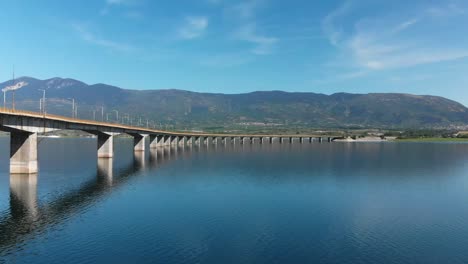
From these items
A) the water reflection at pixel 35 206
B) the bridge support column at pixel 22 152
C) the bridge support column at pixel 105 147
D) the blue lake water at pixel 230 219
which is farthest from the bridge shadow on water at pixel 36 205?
the bridge support column at pixel 105 147

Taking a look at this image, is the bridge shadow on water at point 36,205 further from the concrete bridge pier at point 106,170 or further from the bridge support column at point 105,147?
the bridge support column at point 105,147

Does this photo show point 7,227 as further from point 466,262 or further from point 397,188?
point 397,188

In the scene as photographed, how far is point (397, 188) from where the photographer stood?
71750mm

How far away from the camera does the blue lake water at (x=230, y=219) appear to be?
34344 mm

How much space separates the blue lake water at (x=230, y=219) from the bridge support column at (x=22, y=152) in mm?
3036

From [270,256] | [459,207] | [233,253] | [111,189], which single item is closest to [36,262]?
[233,253]

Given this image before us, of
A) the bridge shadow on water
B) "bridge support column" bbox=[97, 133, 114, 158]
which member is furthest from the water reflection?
"bridge support column" bbox=[97, 133, 114, 158]

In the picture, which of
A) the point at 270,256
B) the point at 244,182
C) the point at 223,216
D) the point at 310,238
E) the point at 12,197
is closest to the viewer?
the point at 270,256

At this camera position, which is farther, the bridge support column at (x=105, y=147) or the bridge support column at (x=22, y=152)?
the bridge support column at (x=105, y=147)

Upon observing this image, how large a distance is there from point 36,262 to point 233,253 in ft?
56.5

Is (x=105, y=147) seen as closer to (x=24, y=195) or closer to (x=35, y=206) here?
(x=24, y=195)

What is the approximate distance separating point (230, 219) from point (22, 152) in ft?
171

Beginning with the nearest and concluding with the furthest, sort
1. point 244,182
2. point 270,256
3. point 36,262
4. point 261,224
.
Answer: point 36,262 → point 270,256 → point 261,224 → point 244,182

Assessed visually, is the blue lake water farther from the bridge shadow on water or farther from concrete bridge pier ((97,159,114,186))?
concrete bridge pier ((97,159,114,186))
